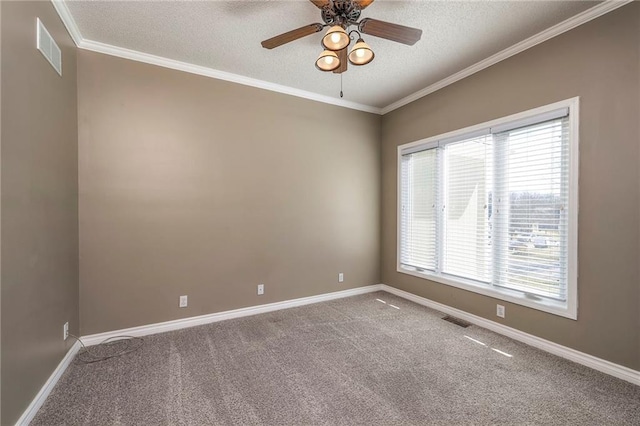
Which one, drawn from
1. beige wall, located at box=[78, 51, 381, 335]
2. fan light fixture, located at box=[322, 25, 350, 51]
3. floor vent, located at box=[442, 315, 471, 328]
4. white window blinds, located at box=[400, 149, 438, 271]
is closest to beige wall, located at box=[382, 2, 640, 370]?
floor vent, located at box=[442, 315, 471, 328]

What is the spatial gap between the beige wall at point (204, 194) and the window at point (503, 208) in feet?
3.51

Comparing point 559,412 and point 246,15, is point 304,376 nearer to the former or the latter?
point 559,412

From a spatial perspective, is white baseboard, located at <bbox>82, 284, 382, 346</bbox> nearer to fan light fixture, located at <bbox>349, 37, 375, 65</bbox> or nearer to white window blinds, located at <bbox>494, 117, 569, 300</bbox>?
white window blinds, located at <bbox>494, 117, 569, 300</bbox>

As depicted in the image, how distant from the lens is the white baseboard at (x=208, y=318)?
2.74 metres

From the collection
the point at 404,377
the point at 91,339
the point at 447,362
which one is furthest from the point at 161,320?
the point at 447,362

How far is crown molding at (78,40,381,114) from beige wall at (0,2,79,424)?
1.06ft

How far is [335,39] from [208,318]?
3086 millimetres

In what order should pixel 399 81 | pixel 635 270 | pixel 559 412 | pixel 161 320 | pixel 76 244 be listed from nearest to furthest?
pixel 559 412, pixel 635 270, pixel 76 244, pixel 161 320, pixel 399 81

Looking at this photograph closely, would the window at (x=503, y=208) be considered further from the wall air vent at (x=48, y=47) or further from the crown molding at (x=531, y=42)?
the wall air vent at (x=48, y=47)

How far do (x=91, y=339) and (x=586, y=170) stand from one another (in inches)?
186

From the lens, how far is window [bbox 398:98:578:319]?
250cm

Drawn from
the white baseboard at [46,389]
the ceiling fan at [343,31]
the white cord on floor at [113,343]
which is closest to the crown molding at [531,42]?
the ceiling fan at [343,31]

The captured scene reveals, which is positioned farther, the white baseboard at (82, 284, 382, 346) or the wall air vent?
the white baseboard at (82, 284, 382, 346)

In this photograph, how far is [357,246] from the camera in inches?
173
